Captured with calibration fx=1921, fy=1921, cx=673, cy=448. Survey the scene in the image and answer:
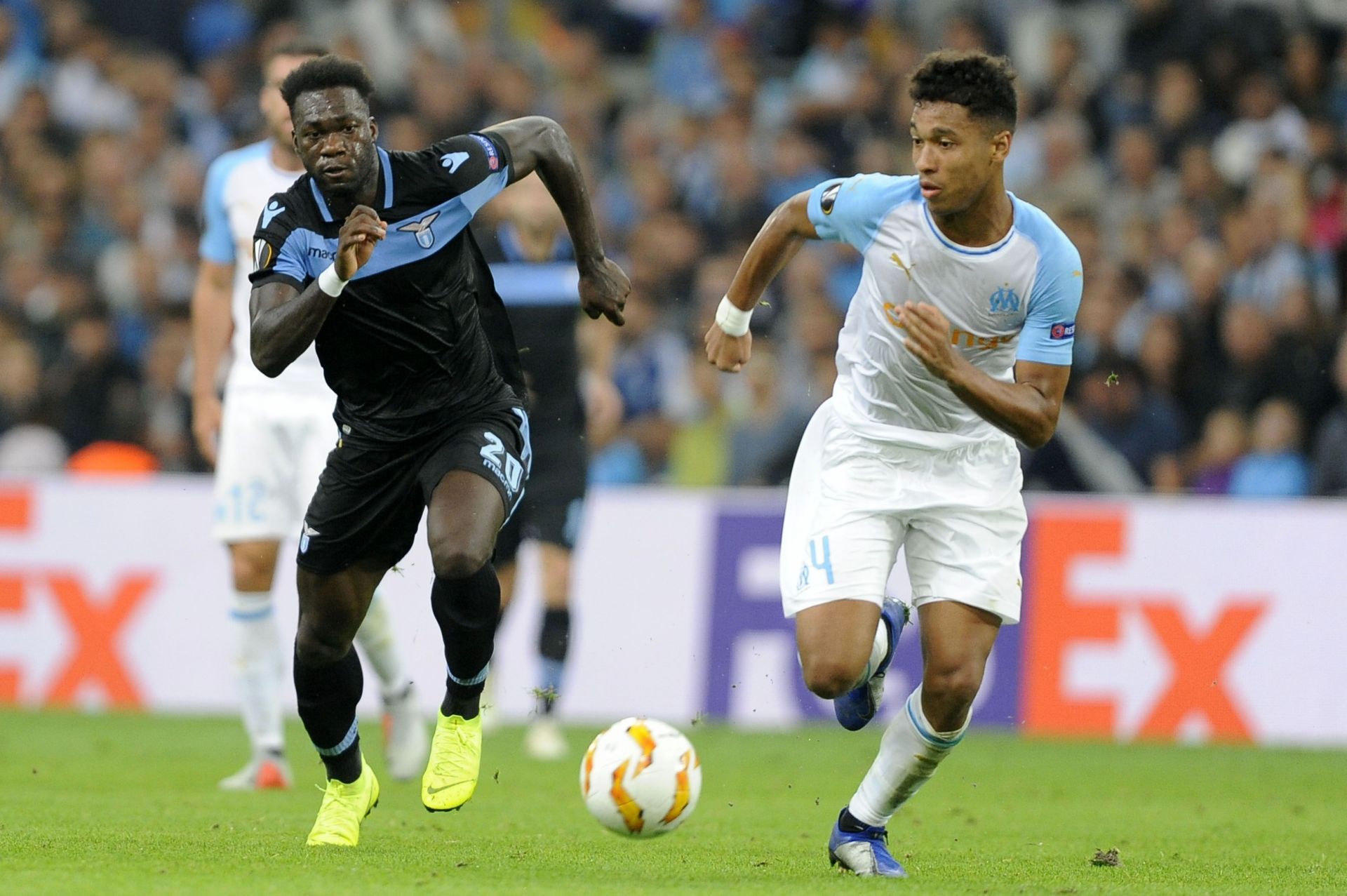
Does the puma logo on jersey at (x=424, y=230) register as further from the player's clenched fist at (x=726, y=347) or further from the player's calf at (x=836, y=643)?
the player's calf at (x=836, y=643)

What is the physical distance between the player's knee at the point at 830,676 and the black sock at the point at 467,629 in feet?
3.37

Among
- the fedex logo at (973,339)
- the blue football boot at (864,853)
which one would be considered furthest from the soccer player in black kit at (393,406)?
the blue football boot at (864,853)

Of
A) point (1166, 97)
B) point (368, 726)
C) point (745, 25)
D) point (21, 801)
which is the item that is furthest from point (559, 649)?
point (745, 25)

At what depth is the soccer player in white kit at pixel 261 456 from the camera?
8.33m

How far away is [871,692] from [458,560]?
1547 millimetres

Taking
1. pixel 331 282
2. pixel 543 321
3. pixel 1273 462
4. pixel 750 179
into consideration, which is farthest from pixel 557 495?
pixel 750 179

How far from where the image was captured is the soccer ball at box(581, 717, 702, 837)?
5754mm

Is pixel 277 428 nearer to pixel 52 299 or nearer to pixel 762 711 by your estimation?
pixel 762 711

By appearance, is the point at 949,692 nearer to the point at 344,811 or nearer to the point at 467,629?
the point at 467,629

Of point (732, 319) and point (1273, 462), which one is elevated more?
point (732, 319)

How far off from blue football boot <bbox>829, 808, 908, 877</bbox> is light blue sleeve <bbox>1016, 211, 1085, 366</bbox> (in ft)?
5.26

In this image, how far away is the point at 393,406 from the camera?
629 centimetres

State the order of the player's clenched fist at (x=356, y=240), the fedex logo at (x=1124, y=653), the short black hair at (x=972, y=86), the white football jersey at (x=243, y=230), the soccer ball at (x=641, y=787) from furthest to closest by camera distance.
Result: 1. the fedex logo at (x=1124, y=653)
2. the white football jersey at (x=243, y=230)
3. the short black hair at (x=972, y=86)
4. the soccer ball at (x=641, y=787)
5. the player's clenched fist at (x=356, y=240)

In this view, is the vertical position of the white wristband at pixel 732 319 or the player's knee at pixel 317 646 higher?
the white wristband at pixel 732 319
